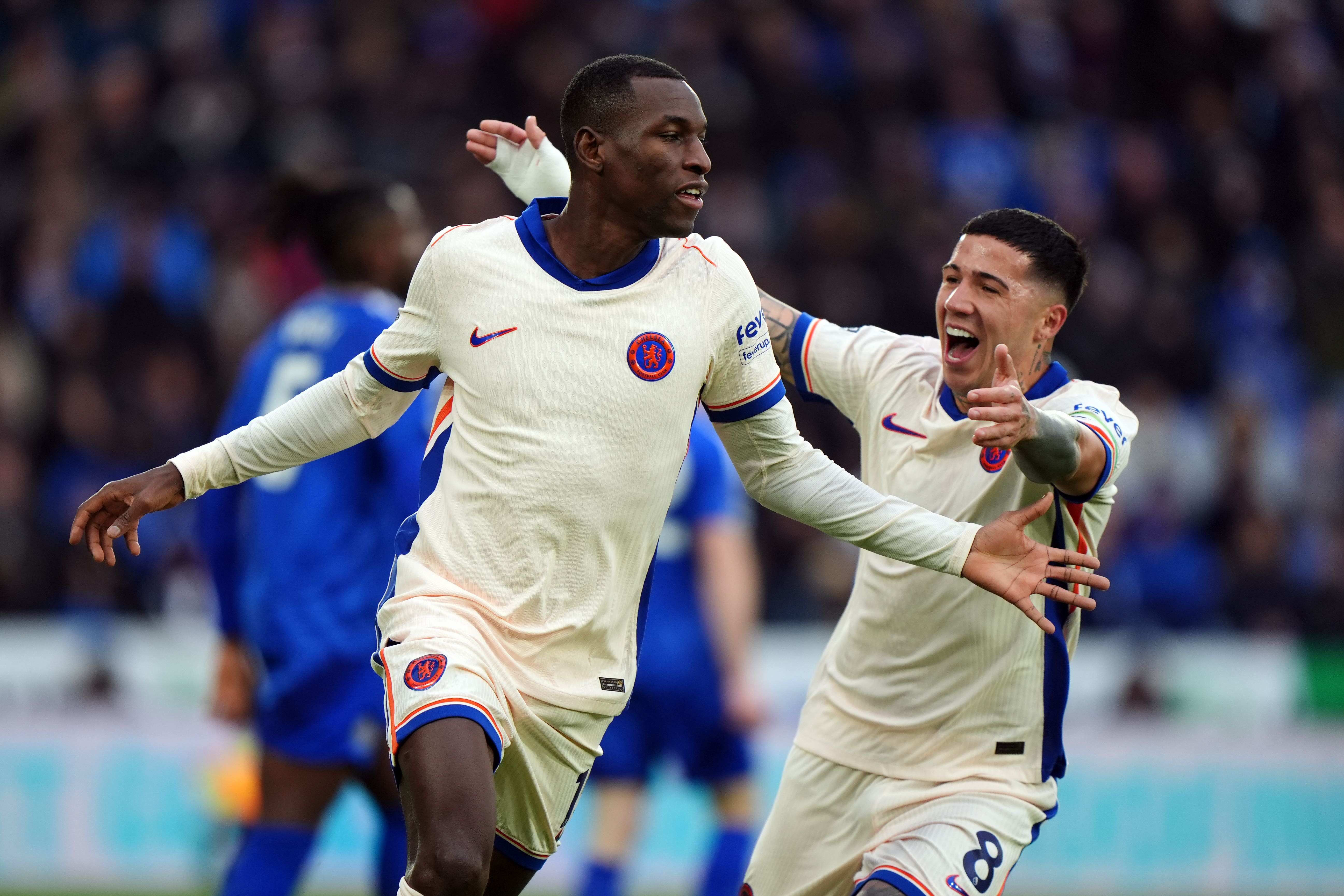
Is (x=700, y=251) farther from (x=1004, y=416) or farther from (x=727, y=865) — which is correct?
(x=727, y=865)

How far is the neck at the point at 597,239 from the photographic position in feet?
14.3

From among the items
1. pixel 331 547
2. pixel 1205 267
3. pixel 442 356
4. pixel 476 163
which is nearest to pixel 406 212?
pixel 331 547

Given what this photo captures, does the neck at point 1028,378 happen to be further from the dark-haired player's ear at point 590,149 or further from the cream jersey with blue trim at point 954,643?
the dark-haired player's ear at point 590,149

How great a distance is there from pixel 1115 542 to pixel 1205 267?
3.07 meters

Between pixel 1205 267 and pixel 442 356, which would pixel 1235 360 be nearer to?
pixel 1205 267

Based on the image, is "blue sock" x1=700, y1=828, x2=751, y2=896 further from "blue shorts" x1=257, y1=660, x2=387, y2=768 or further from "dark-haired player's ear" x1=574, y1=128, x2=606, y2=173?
"dark-haired player's ear" x1=574, y1=128, x2=606, y2=173

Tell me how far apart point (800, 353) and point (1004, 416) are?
1130 mm

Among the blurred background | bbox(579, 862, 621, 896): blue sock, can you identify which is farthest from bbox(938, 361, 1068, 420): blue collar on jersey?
the blurred background

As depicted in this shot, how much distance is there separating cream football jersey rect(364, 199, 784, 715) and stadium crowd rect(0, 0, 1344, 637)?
7.01m

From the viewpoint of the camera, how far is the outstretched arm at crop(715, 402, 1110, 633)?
423 centimetres

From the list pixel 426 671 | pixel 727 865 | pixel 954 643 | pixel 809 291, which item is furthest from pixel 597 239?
pixel 809 291

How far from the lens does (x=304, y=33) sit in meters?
14.6

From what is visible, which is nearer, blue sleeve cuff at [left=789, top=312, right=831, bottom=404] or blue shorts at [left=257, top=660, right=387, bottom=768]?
blue sleeve cuff at [left=789, top=312, right=831, bottom=404]

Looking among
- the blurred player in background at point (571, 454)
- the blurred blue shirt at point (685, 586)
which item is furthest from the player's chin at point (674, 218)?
the blurred blue shirt at point (685, 586)
